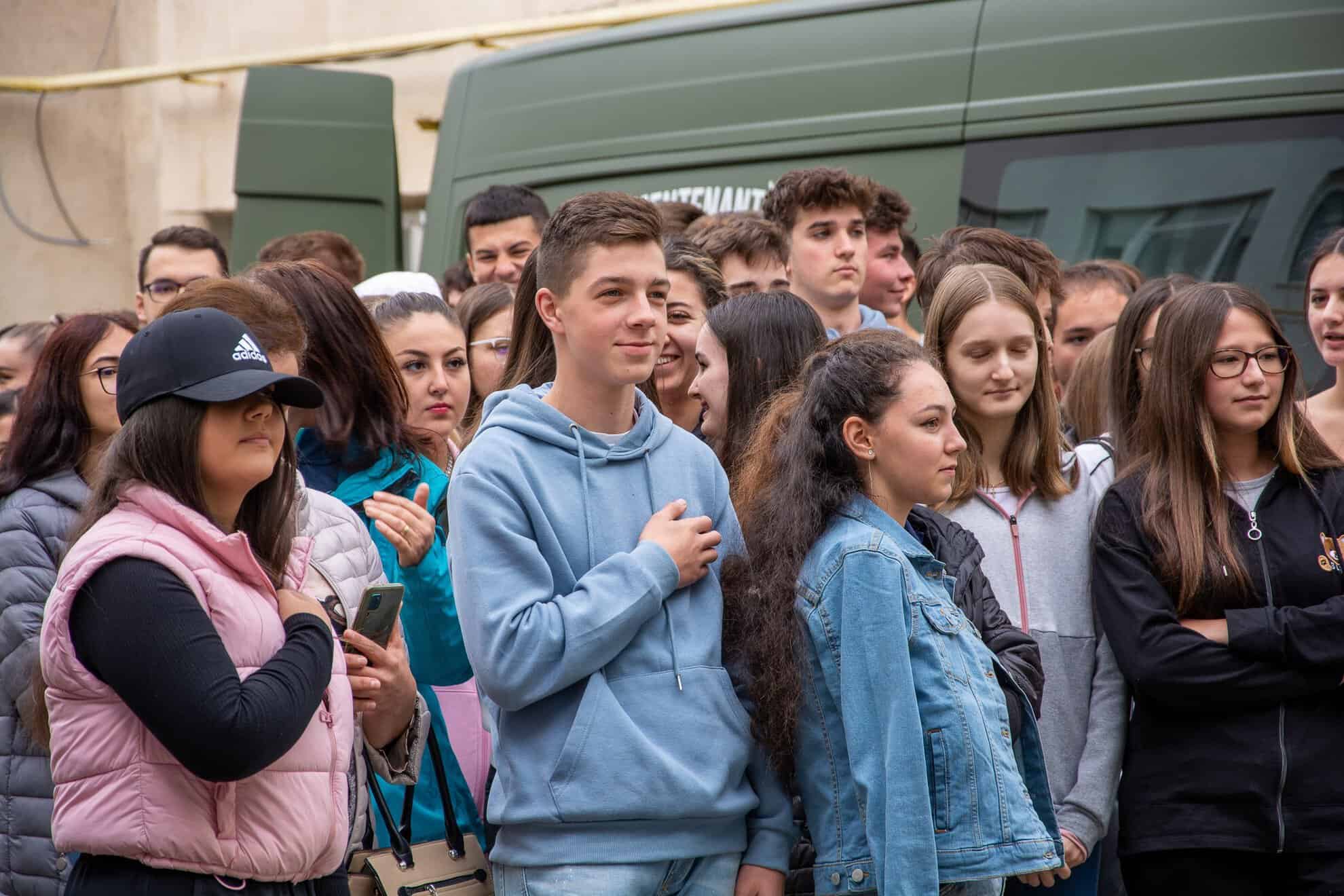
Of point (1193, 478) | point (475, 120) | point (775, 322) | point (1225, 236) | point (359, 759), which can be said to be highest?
point (475, 120)

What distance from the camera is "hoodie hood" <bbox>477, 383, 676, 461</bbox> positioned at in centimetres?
282

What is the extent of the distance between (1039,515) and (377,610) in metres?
1.56

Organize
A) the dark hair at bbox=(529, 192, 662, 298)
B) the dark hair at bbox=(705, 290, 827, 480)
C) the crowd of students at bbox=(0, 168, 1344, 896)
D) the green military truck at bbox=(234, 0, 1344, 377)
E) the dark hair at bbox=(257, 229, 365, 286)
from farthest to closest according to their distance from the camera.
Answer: the dark hair at bbox=(257, 229, 365, 286), the green military truck at bbox=(234, 0, 1344, 377), the dark hair at bbox=(705, 290, 827, 480), the dark hair at bbox=(529, 192, 662, 298), the crowd of students at bbox=(0, 168, 1344, 896)

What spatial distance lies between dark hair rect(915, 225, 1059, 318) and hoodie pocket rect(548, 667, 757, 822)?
1.74m

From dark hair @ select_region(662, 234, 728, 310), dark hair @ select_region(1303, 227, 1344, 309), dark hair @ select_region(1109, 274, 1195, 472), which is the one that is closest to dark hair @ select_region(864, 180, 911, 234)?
dark hair @ select_region(662, 234, 728, 310)

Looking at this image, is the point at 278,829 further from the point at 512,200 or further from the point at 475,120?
the point at 475,120

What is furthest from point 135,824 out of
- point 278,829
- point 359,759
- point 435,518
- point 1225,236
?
point 1225,236

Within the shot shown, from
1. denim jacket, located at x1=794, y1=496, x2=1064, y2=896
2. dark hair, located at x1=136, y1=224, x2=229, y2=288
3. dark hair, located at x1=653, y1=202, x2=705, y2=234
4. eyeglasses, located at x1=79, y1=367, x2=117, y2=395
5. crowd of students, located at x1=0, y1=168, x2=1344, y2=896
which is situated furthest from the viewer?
dark hair, located at x1=653, y1=202, x2=705, y2=234

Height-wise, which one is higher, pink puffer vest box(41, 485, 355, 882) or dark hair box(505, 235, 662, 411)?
dark hair box(505, 235, 662, 411)

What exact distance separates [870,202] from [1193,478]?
1797 mm

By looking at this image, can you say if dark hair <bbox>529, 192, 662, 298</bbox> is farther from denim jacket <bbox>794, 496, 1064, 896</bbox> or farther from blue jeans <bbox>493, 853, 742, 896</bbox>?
blue jeans <bbox>493, 853, 742, 896</bbox>

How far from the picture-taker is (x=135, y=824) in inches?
89.2

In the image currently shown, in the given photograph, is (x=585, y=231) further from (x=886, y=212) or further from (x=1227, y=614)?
(x=886, y=212)

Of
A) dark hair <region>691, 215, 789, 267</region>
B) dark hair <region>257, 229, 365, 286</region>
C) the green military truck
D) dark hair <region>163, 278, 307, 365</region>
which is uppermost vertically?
the green military truck
